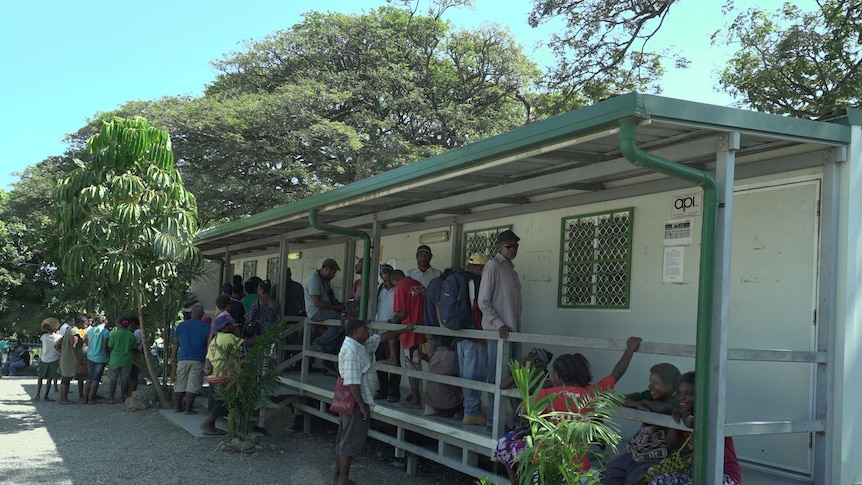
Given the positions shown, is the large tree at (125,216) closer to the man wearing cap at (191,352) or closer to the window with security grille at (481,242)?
the man wearing cap at (191,352)

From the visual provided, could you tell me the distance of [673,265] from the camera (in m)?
6.28

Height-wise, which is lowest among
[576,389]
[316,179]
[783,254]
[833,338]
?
[576,389]

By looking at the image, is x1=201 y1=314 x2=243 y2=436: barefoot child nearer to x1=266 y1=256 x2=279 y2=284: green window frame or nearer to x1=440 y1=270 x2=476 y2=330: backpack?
x1=440 y1=270 x2=476 y2=330: backpack

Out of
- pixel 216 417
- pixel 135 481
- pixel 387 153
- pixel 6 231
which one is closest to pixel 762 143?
pixel 135 481

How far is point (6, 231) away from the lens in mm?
26531

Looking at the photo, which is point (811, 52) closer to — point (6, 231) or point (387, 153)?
point (387, 153)

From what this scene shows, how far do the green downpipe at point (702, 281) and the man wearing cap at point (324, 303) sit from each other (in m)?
5.70

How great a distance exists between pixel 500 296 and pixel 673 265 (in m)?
1.46

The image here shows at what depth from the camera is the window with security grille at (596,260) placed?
6812 mm

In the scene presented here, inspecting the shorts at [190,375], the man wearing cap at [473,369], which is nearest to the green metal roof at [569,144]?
the man wearing cap at [473,369]

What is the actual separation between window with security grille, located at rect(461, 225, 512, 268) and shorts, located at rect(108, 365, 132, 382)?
778cm

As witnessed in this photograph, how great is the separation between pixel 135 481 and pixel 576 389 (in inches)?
196

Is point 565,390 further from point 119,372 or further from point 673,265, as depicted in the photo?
point 119,372

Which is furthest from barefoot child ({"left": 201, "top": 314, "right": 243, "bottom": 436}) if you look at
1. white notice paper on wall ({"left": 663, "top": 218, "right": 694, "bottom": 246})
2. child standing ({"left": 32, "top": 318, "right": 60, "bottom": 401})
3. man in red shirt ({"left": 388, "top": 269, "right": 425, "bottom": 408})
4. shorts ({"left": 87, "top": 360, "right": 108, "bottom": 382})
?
child standing ({"left": 32, "top": 318, "right": 60, "bottom": 401})
